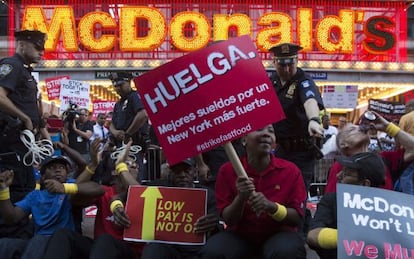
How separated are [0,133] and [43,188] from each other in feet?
2.01

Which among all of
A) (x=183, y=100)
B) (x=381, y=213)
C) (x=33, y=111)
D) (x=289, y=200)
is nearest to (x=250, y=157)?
(x=289, y=200)

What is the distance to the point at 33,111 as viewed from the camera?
5.32 m

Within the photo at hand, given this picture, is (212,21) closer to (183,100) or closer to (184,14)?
(184,14)

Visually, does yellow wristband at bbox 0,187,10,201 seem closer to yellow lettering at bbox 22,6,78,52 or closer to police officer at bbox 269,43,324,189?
police officer at bbox 269,43,324,189

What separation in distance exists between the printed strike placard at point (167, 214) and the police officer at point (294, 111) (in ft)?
3.20

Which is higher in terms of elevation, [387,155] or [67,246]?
[387,155]

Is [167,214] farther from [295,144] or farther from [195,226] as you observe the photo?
[295,144]

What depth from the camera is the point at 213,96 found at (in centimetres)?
379

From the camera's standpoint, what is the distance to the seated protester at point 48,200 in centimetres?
459

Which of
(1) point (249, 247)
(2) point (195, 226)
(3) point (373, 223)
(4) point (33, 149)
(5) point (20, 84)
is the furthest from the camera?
(5) point (20, 84)

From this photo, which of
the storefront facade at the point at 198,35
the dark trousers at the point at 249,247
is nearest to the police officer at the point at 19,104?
the dark trousers at the point at 249,247

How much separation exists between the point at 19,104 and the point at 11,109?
31 cm

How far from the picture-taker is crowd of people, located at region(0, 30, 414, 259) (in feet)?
13.0

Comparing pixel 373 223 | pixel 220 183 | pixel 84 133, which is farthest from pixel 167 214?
pixel 84 133
